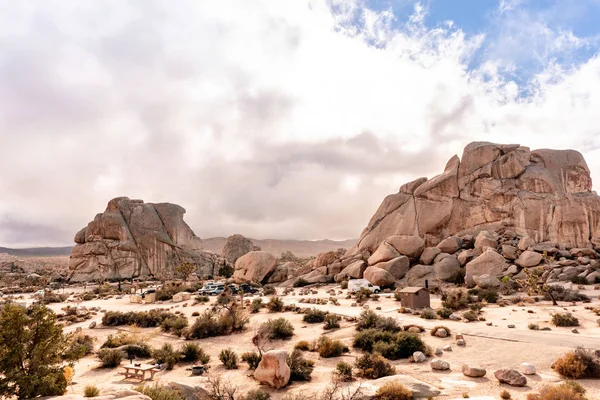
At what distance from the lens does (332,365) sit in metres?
16.5

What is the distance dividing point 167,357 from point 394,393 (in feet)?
35.0

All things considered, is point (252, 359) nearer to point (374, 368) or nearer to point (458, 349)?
point (374, 368)

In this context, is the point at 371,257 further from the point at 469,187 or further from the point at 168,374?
the point at 168,374

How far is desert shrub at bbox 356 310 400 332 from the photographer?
20.5 m

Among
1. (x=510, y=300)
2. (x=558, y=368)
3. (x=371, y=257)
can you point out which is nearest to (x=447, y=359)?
(x=558, y=368)

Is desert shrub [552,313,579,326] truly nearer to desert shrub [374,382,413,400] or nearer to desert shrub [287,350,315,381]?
desert shrub [374,382,413,400]

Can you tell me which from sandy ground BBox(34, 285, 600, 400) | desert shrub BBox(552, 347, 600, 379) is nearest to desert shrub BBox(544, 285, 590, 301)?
sandy ground BBox(34, 285, 600, 400)

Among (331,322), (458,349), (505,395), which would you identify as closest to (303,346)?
(331,322)

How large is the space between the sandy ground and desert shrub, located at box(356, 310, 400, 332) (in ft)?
2.63

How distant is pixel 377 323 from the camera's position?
817 inches

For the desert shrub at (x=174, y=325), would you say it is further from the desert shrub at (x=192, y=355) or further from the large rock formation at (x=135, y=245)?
the large rock formation at (x=135, y=245)

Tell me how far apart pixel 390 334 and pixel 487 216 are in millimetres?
37289

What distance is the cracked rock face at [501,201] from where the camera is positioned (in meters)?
46.7

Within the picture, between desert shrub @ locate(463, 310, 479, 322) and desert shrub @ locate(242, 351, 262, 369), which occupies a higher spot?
desert shrub @ locate(463, 310, 479, 322)
